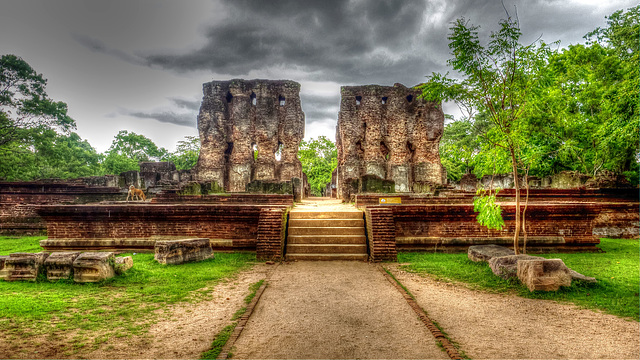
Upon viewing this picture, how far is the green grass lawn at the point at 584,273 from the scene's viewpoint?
387 cm

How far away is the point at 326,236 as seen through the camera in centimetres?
696

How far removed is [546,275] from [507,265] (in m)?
0.66

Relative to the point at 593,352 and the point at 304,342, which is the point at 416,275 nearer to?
the point at 593,352

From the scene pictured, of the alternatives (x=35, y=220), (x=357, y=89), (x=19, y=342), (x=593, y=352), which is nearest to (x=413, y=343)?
(x=593, y=352)

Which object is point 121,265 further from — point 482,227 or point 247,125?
point 247,125

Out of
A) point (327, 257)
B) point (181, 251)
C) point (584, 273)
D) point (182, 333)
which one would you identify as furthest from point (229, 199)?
point (584, 273)

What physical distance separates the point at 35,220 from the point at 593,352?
1524 cm

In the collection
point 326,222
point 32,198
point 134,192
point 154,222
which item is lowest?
point 326,222

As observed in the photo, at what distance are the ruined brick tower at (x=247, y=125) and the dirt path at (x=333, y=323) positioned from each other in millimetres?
16897

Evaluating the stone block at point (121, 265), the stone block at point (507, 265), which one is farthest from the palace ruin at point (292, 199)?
the stone block at point (121, 265)

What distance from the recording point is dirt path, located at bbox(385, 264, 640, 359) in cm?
267

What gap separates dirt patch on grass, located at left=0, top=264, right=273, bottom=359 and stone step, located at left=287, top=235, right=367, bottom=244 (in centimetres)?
336

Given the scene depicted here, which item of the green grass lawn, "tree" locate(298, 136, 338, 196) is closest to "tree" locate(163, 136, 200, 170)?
"tree" locate(298, 136, 338, 196)

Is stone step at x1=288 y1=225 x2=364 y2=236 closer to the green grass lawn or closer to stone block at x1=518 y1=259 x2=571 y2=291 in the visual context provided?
the green grass lawn
